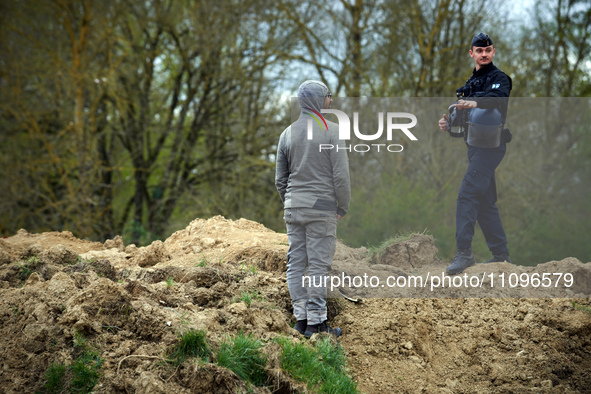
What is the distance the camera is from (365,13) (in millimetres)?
12477

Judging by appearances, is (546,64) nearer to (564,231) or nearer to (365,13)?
(365,13)

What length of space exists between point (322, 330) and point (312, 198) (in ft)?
3.69

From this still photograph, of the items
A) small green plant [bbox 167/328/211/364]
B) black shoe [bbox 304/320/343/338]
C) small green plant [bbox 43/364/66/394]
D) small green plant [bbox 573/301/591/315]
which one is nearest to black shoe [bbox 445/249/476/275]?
small green plant [bbox 573/301/591/315]

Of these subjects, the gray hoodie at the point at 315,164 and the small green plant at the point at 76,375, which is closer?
the small green plant at the point at 76,375

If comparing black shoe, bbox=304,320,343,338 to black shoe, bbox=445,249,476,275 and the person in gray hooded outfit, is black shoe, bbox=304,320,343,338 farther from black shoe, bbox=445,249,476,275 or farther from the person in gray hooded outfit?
black shoe, bbox=445,249,476,275

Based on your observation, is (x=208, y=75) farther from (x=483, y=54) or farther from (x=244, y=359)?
(x=244, y=359)

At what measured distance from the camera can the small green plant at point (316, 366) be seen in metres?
3.95

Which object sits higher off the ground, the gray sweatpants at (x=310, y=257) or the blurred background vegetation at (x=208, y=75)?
the blurred background vegetation at (x=208, y=75)

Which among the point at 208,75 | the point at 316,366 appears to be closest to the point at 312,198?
the point at 316,366

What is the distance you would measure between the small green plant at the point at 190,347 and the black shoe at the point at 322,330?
3.19 feet

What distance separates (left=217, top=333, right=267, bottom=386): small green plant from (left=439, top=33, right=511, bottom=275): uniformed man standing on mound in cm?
220

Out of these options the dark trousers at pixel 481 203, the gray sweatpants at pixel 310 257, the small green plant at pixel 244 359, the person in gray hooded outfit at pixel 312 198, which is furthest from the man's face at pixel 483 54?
the small green plant at pixel 244 359

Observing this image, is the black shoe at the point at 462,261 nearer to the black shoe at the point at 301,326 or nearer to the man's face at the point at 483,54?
the black shoe at the point at 301,326

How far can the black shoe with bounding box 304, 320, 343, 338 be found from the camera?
4496 mm
